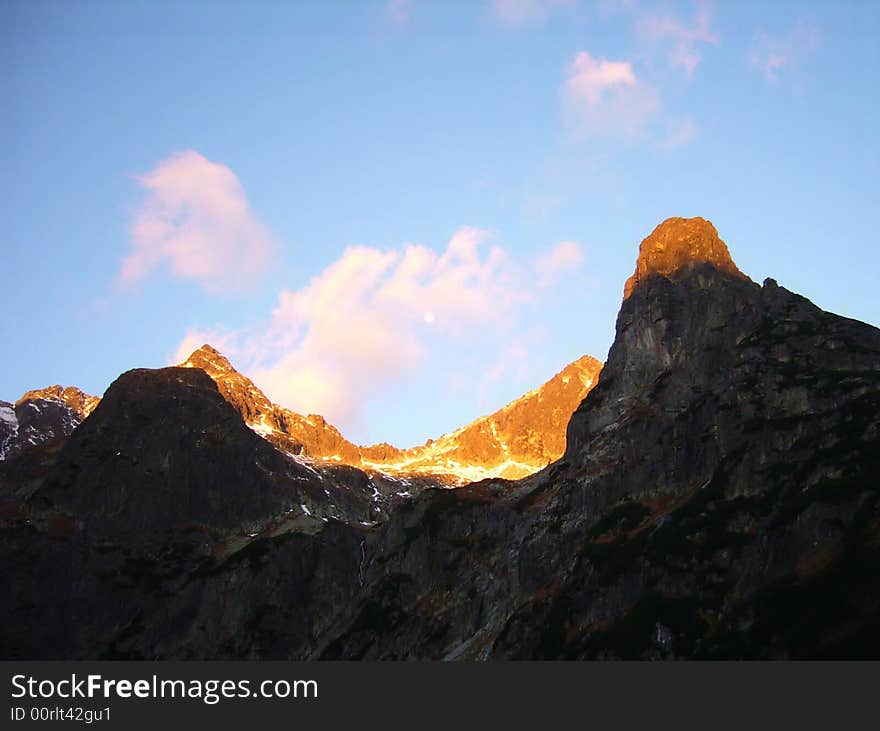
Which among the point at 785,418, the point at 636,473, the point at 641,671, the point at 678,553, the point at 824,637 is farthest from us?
the point at 636,473

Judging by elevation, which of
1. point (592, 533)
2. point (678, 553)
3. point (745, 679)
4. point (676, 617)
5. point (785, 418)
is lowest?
point (745, 679)

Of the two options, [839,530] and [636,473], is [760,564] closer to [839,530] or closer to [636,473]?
[839,530]

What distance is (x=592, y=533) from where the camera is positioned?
599ft

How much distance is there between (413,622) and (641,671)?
8618cm

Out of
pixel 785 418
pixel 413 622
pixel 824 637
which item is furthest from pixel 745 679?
pixel 413 622

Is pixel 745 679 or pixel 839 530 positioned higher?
pixel 839 530

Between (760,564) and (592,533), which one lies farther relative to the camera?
(592,533)

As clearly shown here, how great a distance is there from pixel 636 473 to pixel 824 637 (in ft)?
276

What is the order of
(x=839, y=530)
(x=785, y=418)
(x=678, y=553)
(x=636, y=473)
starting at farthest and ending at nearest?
(x=636, y=473)
(x=785, y=418)
(x=678, y=553)
(x=839, y=530)

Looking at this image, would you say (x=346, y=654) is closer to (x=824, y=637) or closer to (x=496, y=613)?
(x=496, y=613)

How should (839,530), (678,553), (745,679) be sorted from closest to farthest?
1. (745,679)
2. (839,530)
3. (678,553)

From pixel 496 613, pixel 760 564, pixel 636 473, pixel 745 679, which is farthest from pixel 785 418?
pixel 745 679

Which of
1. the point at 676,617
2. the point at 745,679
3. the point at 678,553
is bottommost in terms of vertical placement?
the point at 745,679

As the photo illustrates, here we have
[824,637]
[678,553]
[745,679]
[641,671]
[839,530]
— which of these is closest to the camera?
[745,679]
